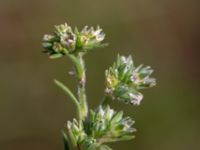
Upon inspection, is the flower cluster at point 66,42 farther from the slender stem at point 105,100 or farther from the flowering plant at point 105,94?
the slender stem at point 105,100

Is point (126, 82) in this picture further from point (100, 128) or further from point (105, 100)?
point (100, 128)

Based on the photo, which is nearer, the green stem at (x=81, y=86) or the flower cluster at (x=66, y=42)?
the green stem at (x=81, y=86)

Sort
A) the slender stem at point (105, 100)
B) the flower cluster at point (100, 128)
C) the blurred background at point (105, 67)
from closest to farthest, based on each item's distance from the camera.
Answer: the flower cluster at point (100, 128)
the slender stem at point (105, 100)
the blurred background at point (105, 67)

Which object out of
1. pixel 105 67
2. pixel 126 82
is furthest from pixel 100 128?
pixel 105 67

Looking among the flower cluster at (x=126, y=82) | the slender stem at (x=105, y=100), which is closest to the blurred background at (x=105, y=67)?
the flower cluster at (x=126, y=82)

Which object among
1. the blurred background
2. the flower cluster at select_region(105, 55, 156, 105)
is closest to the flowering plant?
the flower cluster at select_region(105, 55, 156, 105)
